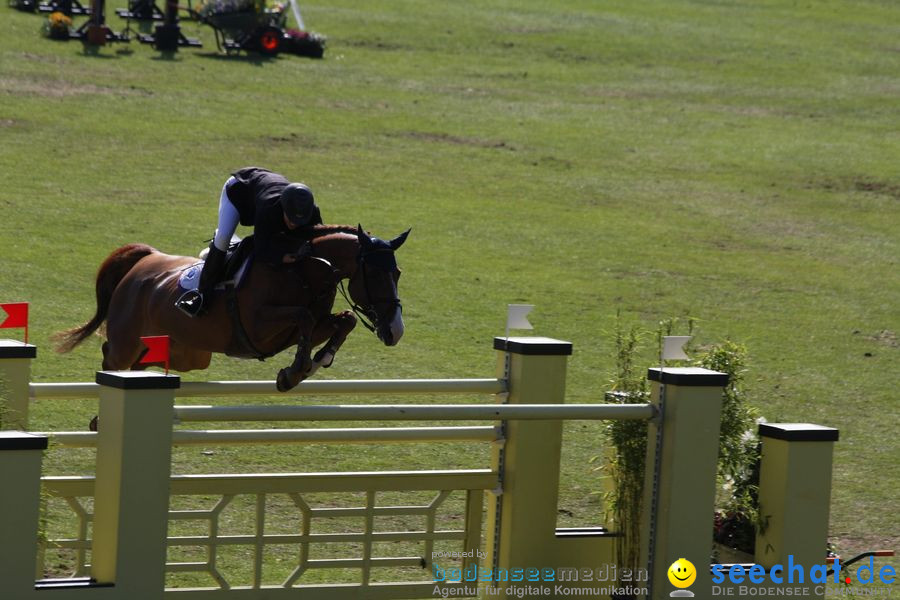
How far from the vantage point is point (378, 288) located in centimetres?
587

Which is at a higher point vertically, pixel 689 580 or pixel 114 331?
pixel 114 331

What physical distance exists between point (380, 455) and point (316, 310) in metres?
2.38

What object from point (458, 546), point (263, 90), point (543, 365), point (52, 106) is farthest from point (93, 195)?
point (543, 365)

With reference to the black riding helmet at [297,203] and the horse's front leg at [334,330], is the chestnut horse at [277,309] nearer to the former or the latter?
the horse's front leg at [334,330]

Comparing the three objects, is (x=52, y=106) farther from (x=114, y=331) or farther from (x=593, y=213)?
(x=114, y=331)

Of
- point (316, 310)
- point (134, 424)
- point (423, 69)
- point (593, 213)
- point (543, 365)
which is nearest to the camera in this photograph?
point (134, 424)

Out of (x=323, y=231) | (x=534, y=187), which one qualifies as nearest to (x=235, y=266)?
(x=323, y=231)

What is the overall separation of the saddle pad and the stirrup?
101mm

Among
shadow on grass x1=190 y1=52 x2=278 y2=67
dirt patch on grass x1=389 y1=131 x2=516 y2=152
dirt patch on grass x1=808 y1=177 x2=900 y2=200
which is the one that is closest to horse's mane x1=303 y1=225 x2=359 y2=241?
dirt patch on grass x1=389 y1=131 x2=516 y2=152

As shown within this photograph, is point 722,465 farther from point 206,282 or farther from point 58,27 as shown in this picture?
point 58,27

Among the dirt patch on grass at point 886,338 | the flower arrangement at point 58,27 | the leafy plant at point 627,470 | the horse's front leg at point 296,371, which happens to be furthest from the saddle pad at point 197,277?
the flower arrangement at point 58,27

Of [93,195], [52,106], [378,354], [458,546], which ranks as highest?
[52,106]

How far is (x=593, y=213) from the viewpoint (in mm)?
16594

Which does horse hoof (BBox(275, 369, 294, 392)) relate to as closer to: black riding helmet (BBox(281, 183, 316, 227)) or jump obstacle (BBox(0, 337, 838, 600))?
jump obstacle (BBox(0, 337, 838, 600))
